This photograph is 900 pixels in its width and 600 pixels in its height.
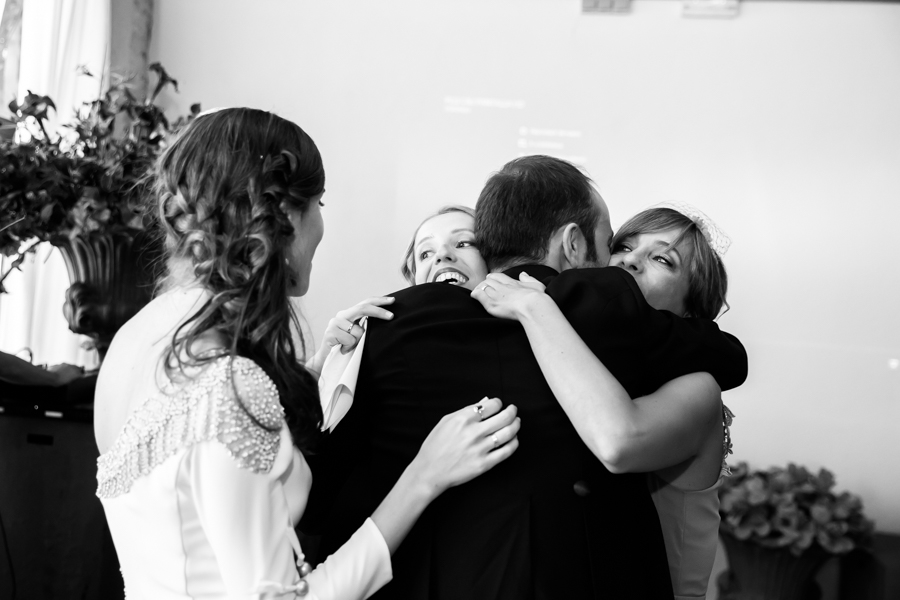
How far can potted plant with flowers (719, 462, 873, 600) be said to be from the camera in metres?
2.95

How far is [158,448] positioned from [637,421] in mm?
658

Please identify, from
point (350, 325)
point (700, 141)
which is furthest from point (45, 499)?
point (700, 141)

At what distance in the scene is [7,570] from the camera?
2004mm

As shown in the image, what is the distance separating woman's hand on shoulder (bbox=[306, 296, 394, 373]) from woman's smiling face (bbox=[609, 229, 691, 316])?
0.56 m

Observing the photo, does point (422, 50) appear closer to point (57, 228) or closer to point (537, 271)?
point (57, 228)

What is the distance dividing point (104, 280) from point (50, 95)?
1122mm

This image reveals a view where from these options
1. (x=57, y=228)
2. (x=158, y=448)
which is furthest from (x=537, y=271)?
(x=57, y=228)

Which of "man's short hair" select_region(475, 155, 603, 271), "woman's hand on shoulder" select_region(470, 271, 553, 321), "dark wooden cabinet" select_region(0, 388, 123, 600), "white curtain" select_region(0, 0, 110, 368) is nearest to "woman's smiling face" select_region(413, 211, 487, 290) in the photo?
"man's short hair" select_region(475, 155, 603, 271)

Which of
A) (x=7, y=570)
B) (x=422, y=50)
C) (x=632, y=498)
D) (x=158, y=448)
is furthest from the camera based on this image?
(x=422, y=50)

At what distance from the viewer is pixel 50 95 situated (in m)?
2.87

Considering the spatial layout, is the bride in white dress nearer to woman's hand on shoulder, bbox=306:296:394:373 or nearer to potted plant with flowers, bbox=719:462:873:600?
woman's hand on shoulder, bbox=306:296:394:373

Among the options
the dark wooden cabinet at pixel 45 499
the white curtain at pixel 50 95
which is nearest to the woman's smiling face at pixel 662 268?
the dark wooden cabinet at pixel 45 499

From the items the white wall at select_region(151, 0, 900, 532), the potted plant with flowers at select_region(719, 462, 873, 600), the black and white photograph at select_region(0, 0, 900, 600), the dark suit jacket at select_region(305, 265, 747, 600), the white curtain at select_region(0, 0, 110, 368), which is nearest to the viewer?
the black and white photograph at select_region(0, 0, 900, 600)

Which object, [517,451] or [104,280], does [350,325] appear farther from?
[104,280]
